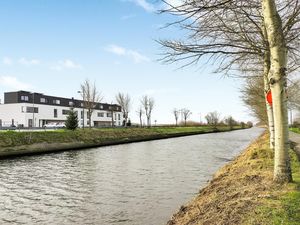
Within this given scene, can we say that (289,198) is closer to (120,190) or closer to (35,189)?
(120,190)

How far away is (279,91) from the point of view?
7.80 m

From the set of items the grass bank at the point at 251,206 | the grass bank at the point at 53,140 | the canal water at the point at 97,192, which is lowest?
the canal water at the point at 97,192

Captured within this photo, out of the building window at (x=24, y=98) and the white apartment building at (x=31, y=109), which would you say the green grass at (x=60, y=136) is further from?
the building window at (x=24, y=98)

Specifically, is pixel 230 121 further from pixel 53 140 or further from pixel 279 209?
pixel 279 209

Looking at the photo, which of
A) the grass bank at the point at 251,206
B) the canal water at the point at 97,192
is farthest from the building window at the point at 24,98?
the grass bank at the point at 251,206

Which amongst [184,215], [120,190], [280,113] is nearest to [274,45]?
[280,113]

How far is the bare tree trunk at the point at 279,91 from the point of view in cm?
772

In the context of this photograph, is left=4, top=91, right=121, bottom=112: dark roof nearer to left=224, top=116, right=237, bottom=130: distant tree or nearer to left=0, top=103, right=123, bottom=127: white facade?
left=0, top=103, right=123, bottom=127: white facade

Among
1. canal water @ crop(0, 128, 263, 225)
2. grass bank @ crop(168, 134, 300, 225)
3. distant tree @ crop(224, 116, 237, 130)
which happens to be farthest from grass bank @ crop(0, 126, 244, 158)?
distant tree @ crop(224, 116, 237, 130)

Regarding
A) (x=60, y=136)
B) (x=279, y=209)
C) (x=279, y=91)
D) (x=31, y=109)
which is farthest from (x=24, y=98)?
(x=279, y=209)

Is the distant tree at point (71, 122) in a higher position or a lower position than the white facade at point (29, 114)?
lower

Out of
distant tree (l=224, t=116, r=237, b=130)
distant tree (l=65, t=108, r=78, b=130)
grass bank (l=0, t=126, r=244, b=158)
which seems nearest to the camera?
grass bank (l=0, t=126, r=244, b=158)

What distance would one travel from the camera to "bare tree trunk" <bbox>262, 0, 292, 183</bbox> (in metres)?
7.72

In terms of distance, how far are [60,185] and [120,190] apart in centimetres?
300
